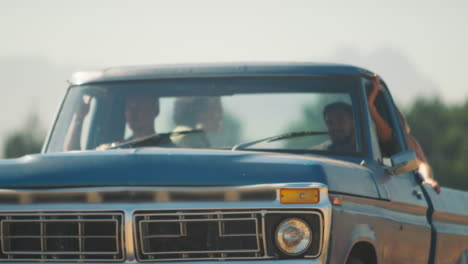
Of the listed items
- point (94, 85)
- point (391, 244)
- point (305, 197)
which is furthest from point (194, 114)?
point (305, 197)

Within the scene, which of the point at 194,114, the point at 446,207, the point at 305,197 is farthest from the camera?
the point at 446,207

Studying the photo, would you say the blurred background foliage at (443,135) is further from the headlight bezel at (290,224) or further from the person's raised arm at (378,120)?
the headlight bezel at (290,224)

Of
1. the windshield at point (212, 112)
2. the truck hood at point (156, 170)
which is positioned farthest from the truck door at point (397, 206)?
the truck hood at point (156, 170)

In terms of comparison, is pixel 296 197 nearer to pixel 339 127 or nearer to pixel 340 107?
pixel 339 127

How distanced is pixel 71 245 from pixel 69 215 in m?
0.15

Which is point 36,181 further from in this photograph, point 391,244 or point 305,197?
point 391,244

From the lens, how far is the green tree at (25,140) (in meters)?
127

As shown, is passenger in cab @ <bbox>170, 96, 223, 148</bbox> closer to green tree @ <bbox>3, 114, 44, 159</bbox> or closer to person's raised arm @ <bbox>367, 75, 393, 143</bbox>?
person's raised arm @ <bbox>367, 75, 393, 143</bbox>

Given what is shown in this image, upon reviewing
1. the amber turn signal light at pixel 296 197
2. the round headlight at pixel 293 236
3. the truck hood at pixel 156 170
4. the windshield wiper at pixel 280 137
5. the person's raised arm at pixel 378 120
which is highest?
the person's raised arm at pixel 378 120

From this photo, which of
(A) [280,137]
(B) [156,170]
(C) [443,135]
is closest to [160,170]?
(B) [156,170]

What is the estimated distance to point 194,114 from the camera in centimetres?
677

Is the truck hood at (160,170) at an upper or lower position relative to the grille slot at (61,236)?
upper

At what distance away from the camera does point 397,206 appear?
20.7 feet

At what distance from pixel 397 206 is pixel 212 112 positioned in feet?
3.97
